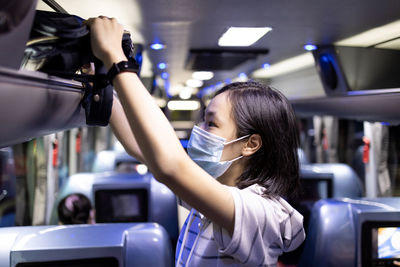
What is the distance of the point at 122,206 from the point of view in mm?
3955

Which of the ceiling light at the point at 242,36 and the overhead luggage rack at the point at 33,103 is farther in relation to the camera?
the ceiling light at the point at 242,36

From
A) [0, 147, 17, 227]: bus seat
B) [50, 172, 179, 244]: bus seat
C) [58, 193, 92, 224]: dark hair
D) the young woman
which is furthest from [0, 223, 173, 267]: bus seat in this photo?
[0, 147, 17, 227]: bus seat

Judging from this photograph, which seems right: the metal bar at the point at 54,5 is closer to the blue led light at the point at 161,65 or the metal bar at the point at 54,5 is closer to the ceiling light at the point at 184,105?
the blue led light at the point at 161,65

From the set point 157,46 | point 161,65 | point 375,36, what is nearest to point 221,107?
point 157,46

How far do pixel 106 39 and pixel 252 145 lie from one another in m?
0.69

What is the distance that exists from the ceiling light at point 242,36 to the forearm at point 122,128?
0.92 metres

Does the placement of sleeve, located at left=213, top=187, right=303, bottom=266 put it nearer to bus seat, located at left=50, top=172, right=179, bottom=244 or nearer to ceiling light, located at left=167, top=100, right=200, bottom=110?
bus seat, located at left=50, top=172, right=179, bottom=244

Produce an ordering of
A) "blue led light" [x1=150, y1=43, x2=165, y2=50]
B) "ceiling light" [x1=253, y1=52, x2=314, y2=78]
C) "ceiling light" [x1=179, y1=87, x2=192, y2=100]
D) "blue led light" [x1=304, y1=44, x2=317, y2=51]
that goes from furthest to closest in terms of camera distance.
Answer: "ceiling light" [x1=179, y1=87, x2=192, y2=100] < "ceiling light" [x1=253, y1=52, x2=314, y2=78] < "blue led light" [x1=304, y1=44, x2=317, y2=51] < "blue led light" [x1=150, y1=43, x2=165, y2=50]

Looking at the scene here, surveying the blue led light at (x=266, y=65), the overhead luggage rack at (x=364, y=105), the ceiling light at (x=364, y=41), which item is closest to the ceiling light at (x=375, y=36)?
the ceiling light at (x=364, y=41)

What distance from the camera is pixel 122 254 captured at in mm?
1821

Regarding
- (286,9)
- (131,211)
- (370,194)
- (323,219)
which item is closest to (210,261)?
(286,9)

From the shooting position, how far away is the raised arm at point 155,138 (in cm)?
106

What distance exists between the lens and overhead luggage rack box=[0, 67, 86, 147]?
3.33 feet

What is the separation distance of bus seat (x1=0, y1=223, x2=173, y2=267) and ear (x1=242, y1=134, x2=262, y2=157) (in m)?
0.74
